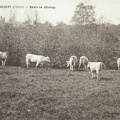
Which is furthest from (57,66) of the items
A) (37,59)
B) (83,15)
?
(83,15)

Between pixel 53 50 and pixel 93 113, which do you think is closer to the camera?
pixel 93 113

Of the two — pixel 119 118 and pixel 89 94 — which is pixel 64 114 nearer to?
pixel 119 118

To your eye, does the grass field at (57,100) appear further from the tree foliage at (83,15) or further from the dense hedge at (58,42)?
the tree foliage at (83,15)

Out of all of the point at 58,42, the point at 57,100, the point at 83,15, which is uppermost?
the point at 83,15

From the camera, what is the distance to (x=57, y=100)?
31.3 ft

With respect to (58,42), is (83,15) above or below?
above

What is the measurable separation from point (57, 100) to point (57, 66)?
12.5 m

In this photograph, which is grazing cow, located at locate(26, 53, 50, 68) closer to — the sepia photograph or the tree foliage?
the sepia photograph

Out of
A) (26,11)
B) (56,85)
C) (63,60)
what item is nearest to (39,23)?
(26,11)

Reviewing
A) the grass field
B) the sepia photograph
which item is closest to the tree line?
the sepia photograph

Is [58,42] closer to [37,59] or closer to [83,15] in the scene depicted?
[37,59]

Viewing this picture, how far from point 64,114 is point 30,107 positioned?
1191 mm

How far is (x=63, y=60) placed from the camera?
23.0m

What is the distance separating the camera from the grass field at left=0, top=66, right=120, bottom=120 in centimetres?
799
